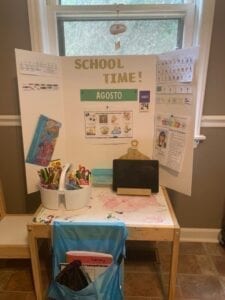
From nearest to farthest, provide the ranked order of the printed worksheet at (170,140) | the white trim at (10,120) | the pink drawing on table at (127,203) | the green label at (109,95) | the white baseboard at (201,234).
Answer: the pink drawing on table at (127,203) → the printed worksheet at (170,140) → the green label at (109,95) → the white trim at (10,120) → the white baseboard at (201,234)

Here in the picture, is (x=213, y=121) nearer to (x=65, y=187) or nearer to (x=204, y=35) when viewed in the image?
(x=204, y=35)

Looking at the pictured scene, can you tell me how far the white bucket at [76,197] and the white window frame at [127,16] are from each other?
101cm

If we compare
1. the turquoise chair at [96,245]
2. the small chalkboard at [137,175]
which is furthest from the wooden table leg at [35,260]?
the small chalkboard at [137,175]

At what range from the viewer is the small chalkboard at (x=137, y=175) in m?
1.63

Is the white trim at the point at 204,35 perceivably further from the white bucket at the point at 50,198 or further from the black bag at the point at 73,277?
the black bag at the point at 73,277

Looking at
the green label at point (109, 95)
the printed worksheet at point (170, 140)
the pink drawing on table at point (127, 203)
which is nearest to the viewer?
the pink drawing on table at point (127, 203)

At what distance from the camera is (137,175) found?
1.64 meters

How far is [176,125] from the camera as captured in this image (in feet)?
5.37

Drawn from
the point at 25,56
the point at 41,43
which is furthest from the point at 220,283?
the point at 41,43

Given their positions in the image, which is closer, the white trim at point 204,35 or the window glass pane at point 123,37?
the white trim at point 204,35

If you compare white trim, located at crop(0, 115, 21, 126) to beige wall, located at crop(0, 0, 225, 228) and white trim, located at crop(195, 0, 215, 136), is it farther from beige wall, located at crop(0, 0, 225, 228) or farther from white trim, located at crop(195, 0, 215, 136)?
white trim, located at crop(195, 0, 215, 136)

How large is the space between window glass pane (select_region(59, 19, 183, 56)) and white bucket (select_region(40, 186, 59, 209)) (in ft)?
3.59

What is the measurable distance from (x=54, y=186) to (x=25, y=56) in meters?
0.78

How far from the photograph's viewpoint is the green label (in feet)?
5.65
